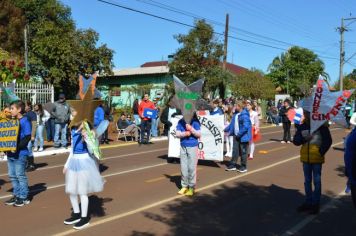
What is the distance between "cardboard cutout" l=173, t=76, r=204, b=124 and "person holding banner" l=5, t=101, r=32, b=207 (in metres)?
2.80

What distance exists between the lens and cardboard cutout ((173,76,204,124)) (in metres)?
9.05

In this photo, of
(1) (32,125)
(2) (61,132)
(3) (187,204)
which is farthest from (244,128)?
(2) (61,132)

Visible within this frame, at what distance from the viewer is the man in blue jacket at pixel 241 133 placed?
38.4 ft

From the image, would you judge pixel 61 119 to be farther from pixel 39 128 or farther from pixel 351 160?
pixel 351 160

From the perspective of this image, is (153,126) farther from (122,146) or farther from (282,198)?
(282,198)

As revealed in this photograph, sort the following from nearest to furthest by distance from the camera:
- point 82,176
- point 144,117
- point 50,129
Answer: point 82,176, point 50,129, point 144,117

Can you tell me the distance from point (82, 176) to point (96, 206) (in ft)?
5.03

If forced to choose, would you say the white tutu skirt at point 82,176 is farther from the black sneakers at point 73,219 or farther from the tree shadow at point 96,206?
the tree shadow at point 96,206

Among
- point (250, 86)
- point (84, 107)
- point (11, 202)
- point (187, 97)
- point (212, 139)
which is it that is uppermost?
point (250, 86)

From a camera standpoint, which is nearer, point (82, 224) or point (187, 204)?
point (82, 224)

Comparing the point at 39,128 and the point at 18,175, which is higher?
the point at 39,128

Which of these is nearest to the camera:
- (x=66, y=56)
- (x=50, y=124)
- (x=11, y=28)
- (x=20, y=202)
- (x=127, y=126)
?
(x=20, y=202)

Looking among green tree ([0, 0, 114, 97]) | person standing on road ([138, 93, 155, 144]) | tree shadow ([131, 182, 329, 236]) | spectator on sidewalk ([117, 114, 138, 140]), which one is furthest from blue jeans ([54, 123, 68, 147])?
green tree ([0, 0, 114, 97])

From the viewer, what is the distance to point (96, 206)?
8.08m
